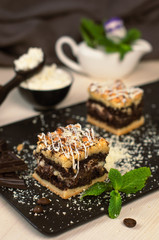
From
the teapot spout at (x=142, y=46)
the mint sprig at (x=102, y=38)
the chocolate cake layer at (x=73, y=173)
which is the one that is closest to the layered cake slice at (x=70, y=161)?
the chocolate cake layer at (x=73, y=173)

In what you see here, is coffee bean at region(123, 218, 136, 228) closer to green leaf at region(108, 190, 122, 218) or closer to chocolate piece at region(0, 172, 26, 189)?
green leaf at region(108, 190, 122, 218)

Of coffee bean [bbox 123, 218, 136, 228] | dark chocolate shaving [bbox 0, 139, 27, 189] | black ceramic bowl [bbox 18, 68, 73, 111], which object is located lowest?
coffee bean [bbox 123, 218, 136, 228]

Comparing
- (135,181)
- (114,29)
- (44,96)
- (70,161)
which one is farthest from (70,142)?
(114,29)

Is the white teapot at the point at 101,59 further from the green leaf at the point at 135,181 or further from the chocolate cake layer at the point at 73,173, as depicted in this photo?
the green leaf at the point at 135,181

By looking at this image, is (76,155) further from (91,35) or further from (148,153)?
(91,35)

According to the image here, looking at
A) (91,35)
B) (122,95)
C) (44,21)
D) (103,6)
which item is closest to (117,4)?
(103,6)

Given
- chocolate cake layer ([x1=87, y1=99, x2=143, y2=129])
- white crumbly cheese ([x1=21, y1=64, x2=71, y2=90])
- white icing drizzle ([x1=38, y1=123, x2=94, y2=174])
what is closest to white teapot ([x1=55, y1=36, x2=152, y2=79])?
white crumbly cheese ([x1=21, y1=64, x2=71, y2=90])

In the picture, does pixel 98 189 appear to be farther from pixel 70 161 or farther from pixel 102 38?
pixel 102 38
